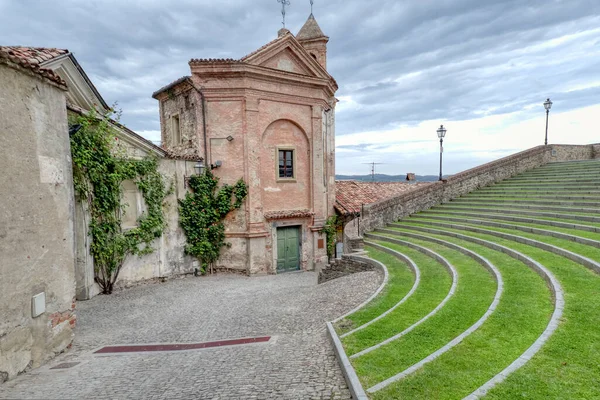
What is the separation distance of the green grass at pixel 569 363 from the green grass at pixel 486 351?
0.30 metres

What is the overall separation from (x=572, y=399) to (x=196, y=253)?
13.3m

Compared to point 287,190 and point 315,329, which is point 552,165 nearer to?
point 287,190

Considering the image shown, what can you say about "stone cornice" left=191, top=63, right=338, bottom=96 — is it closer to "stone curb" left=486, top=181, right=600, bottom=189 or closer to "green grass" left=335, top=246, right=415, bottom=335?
"green grass" left=335, top=246, right=415, bottom=335

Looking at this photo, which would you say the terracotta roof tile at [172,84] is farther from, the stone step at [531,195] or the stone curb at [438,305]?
the stone step at [531,195]

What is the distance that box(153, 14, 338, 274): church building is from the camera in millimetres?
14711

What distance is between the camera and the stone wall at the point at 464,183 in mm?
16875

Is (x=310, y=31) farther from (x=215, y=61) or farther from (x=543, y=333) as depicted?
(x=543, y=333)

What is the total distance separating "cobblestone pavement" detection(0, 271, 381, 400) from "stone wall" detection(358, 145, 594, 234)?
239 inches

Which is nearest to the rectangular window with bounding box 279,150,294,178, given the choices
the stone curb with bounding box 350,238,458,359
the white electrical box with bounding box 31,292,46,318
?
the stone curb with bounding box 350,238,458,359

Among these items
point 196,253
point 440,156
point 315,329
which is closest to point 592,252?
point 315,329

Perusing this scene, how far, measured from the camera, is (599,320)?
5062mm

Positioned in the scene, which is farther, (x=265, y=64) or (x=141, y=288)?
(x=265, y=64)

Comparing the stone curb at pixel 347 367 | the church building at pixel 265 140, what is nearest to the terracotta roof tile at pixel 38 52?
the church building at pixel 265 140

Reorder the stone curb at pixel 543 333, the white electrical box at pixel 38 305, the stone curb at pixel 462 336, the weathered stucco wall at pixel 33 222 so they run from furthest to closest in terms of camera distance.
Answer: the white electrical box at pixel 38 305 < the weathered stucco wall at pixel 33 222 < the stone curb at pixel 462 336 < the stone curb at pixel 543 333
